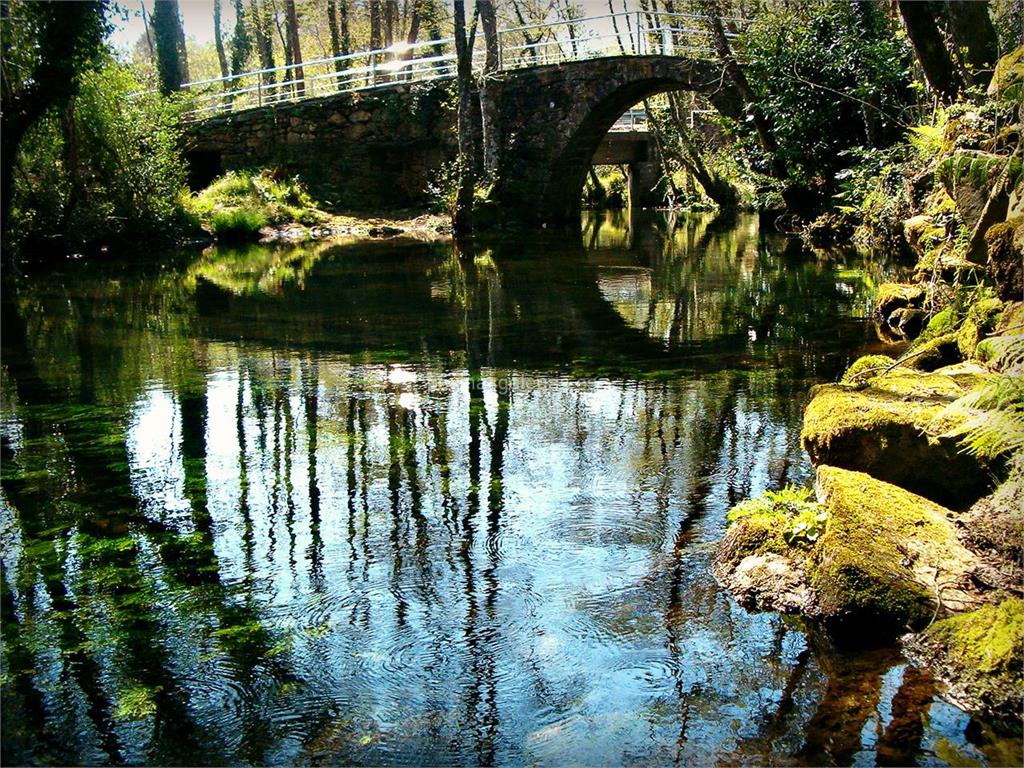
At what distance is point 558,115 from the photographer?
27469 mm

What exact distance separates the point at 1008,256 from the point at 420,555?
12.8ft

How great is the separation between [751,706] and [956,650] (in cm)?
82

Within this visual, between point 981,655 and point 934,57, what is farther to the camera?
point 934,57

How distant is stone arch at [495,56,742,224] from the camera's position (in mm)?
26266

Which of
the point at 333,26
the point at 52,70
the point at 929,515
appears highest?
the point at 333,26

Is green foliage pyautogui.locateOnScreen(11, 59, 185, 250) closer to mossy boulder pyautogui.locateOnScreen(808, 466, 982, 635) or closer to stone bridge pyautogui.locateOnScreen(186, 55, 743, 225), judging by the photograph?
stone bridge pyautogui.locateOnScreen(186, 55, 743, 225)

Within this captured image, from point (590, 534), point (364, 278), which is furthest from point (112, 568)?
point (364, 278)

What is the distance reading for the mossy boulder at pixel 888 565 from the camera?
13.9ft

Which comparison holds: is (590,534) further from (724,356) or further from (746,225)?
(746,225)

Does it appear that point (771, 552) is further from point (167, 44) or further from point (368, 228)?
point (167, 44)

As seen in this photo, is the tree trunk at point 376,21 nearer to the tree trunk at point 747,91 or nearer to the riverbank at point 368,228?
the riverbank at point 368,228

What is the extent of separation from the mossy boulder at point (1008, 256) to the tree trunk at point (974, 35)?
7710mm

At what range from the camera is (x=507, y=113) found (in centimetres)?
2797

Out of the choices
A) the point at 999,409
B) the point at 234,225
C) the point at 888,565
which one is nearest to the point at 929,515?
the point at 888,565
